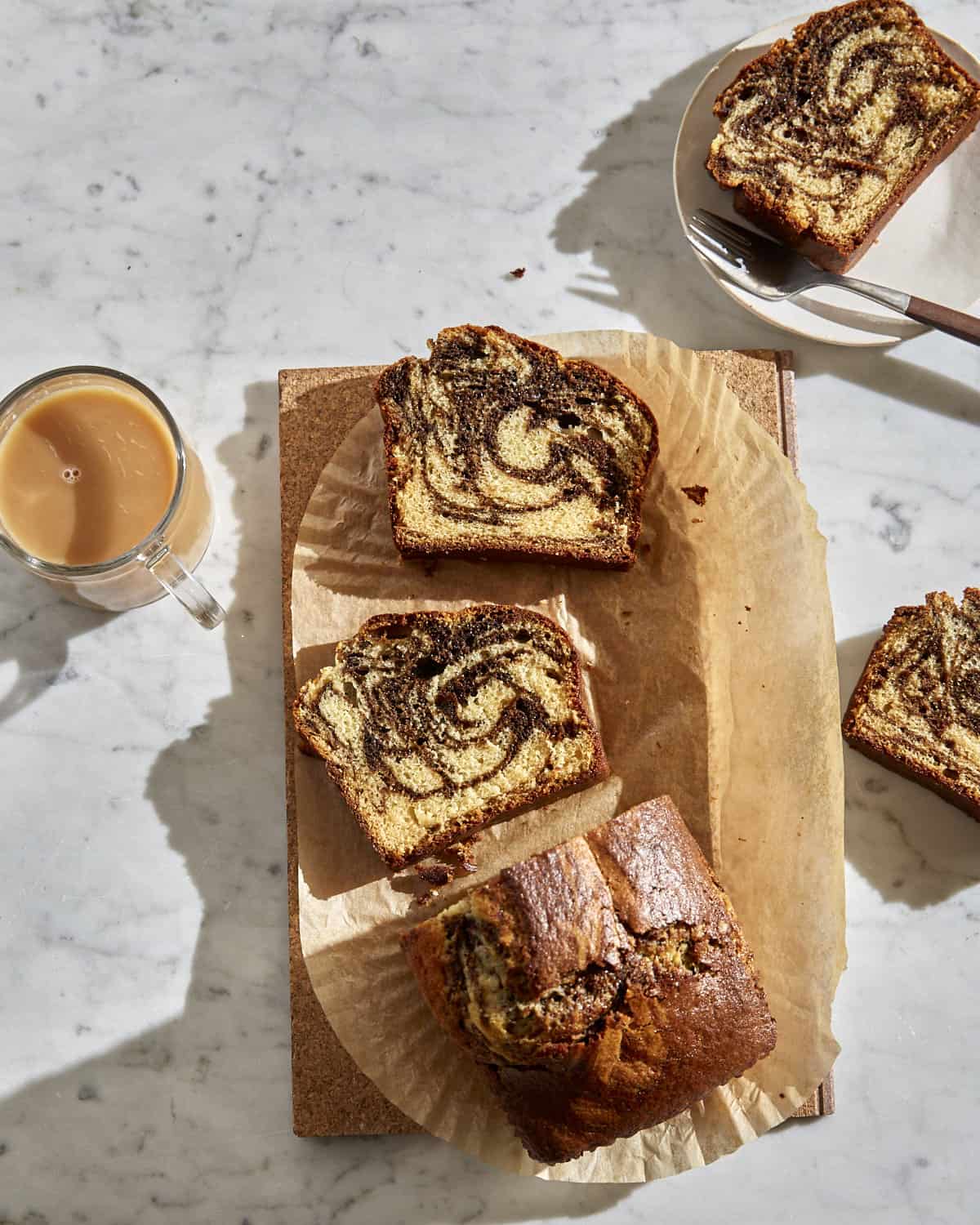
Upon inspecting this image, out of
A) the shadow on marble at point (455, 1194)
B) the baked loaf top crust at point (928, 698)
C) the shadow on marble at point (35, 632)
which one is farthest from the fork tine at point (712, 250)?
the shadow on marble at point (455, 1194)

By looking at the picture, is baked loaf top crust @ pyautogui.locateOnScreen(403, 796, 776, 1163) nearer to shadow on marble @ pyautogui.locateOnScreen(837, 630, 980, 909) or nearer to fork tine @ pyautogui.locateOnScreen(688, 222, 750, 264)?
shadow on marble @ pyautogui.locateOnScreen(837, 630, 980, 909)

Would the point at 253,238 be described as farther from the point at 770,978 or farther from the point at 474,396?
the point at 770,978

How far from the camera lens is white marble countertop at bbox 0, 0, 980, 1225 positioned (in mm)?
2711

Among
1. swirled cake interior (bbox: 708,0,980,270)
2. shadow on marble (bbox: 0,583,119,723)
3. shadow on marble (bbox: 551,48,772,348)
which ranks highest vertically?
swirled cake interior (bbox: 708,0,980,270)

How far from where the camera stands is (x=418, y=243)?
9.59 feet

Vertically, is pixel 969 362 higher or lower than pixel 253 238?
higher

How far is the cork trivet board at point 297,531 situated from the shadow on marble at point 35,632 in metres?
0.54

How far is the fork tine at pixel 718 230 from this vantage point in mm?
2832

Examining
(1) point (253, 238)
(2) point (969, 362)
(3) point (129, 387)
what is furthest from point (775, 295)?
(3) point (129, 387)

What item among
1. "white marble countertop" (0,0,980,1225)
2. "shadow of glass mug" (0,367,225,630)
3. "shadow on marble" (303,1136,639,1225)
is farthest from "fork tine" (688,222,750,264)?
"shadow on marble" (303,1136,639,1225)

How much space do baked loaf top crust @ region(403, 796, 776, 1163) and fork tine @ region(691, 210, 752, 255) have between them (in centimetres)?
145

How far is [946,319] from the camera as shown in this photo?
2.71m

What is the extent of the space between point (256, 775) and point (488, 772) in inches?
23.9

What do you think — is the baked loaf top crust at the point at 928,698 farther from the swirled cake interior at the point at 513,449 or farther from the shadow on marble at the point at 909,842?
the swirled cake interior at the point at 513,449
